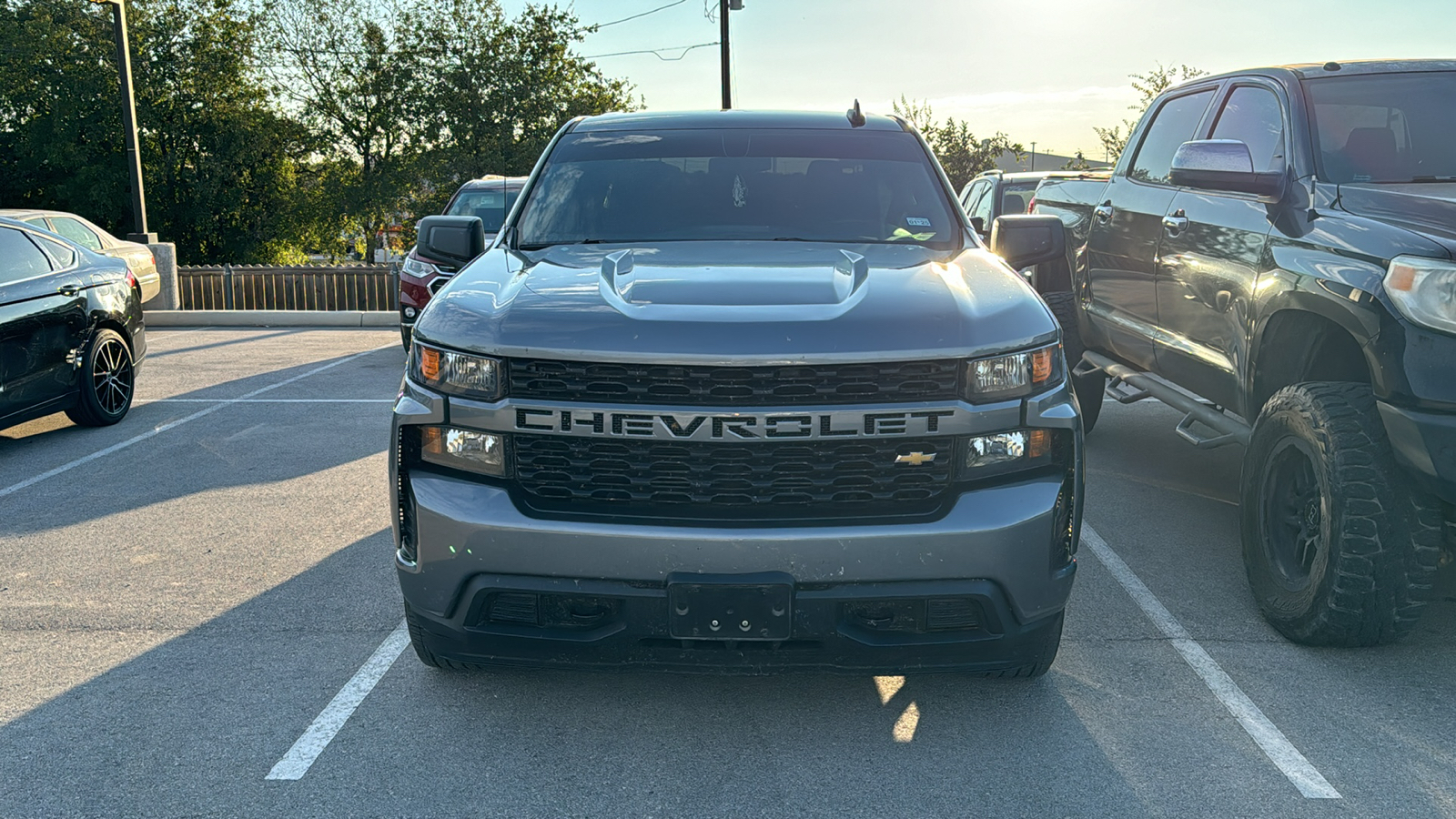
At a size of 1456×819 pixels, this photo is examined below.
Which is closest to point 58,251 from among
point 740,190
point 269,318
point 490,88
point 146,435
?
point 146,435

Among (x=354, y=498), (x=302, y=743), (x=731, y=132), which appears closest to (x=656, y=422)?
(x=302, y=743)

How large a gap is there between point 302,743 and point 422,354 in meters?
1.21

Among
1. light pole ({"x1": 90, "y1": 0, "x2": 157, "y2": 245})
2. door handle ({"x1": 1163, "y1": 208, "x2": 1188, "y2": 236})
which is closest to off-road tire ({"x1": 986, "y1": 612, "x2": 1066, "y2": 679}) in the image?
door handle ({"x1": 1163, "y1": 208, "x2": 1188, "y2": 236})

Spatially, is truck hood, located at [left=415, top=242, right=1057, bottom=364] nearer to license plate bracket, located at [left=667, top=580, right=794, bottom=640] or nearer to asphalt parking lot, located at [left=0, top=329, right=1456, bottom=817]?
license plate bracket, located at [left=667, top=580, right=794, bottom=640]

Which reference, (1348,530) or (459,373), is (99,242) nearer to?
(459,373)

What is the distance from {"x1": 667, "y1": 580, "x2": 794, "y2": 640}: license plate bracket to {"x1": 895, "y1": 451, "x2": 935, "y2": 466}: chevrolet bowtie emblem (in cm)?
46

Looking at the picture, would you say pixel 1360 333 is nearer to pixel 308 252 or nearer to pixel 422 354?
pixel 422 354

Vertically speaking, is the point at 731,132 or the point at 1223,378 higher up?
the point at 731,132

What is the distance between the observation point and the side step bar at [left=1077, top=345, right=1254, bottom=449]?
5227 millimetres

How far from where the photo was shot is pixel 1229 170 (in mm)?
4684

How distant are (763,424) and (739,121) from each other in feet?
7.18

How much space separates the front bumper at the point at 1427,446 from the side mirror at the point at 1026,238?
1379mm

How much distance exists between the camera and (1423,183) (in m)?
4.57

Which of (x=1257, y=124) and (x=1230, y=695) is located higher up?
(x=1257, y=124)
